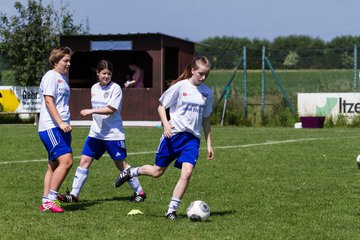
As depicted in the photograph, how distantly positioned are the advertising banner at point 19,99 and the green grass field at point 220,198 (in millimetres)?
12895

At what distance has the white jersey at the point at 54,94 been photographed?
830cm

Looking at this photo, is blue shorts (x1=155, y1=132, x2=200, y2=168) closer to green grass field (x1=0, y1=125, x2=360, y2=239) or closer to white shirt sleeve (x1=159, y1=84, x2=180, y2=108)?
white shirt sleeve (x1=159, y1=84, x2=180, y2=108)

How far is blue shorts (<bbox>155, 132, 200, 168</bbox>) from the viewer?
26.3 ft

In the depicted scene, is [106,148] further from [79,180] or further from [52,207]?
[52,207]

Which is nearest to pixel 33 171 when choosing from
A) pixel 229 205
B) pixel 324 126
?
pixel 229 205

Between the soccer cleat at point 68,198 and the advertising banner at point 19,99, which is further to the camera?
the advertising banner at point 19,99

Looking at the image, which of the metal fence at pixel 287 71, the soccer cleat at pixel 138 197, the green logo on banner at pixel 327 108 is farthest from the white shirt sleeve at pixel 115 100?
the metal fence at pixel 287 71

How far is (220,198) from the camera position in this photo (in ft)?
30.6

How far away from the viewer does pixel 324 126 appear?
25062mm

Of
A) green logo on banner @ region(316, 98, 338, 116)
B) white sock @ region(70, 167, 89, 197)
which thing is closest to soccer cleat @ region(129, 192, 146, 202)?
white sock @ region(70, 167, 89, 197)

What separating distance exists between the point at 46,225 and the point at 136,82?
69.4ft

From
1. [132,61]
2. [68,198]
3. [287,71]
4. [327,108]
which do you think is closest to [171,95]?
[68,198]

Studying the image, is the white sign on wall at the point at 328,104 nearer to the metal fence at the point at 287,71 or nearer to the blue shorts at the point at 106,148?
the metal fence at the point at 287,71

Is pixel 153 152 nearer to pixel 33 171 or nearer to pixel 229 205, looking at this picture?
pixel 33 171
